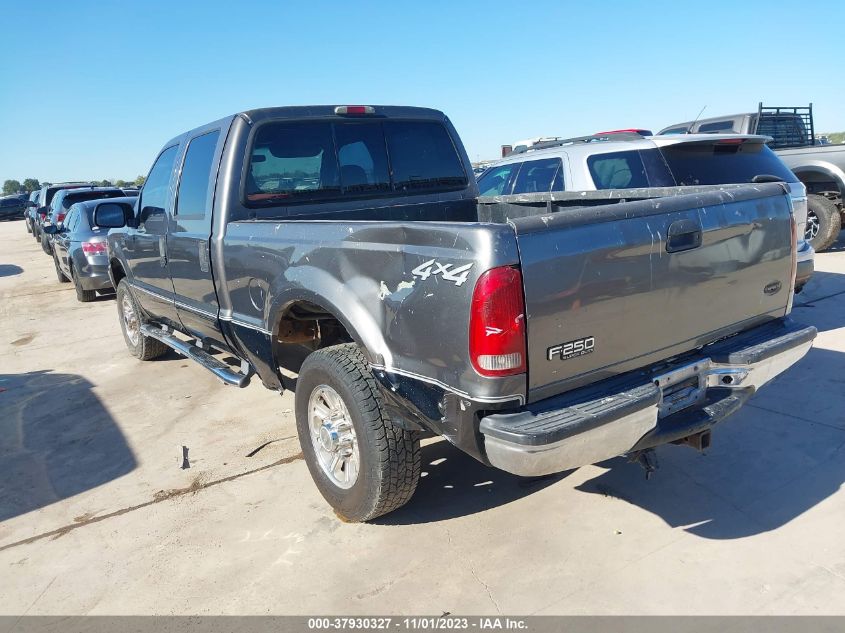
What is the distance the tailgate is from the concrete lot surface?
0.91 m

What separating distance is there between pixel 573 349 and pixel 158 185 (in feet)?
13.6

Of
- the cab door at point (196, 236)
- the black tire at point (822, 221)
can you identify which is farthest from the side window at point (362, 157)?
the black tire at point (822, 221)

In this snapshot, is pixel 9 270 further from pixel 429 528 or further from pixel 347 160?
pixel 429 528

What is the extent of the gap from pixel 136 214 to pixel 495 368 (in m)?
4.46

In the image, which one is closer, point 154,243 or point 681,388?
point 681,388

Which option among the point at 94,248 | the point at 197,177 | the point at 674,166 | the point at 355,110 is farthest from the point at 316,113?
the point at 94,248

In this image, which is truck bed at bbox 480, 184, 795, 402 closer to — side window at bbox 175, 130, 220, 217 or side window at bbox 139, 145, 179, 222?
side window at bbox 175, 130, 220, 217

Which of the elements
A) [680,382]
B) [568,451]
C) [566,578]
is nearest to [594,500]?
[566,578]

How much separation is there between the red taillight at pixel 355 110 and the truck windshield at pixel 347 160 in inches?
2.7

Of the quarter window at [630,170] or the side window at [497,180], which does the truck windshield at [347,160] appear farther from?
the side window at [497,180]

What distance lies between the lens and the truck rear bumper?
2375mm

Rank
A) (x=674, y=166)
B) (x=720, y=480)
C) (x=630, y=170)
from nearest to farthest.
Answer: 1. (x=720, y=480)
2. (x=674, y=166)
3. (x=630, y=170)

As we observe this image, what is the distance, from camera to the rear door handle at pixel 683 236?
8.76ft

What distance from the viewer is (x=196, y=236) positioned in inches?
169
